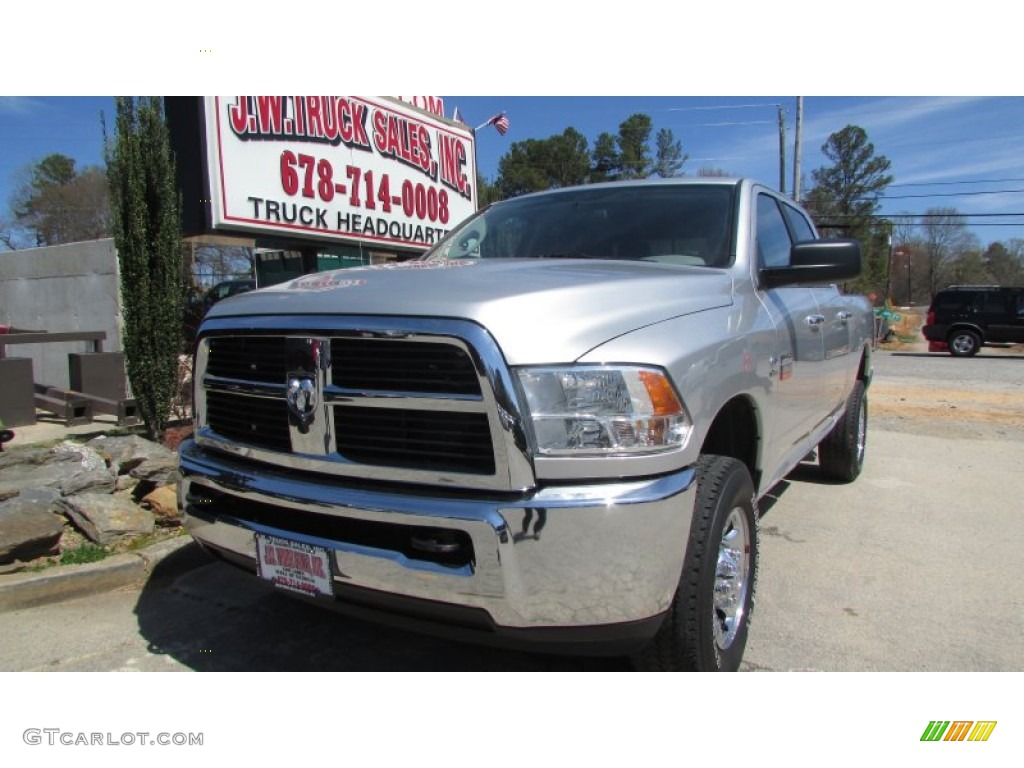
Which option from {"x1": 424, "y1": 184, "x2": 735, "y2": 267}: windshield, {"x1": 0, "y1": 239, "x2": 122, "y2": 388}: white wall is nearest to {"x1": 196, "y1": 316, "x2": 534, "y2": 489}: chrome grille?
{"x1": 424, "y1": 184, "x2": 735, "y2": 267}: windshield

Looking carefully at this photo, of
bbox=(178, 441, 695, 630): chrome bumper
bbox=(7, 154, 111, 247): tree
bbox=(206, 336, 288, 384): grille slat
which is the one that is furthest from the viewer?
bbox=(7, 154, 111, 247): tree

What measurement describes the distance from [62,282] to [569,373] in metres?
10.3

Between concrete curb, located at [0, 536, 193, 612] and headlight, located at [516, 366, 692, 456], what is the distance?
279 cm

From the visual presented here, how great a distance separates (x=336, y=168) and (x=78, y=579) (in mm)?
5676

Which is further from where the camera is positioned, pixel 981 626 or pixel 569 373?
pixel 981 626

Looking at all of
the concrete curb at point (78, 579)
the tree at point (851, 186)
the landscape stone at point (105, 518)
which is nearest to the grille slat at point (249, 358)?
the concrete curb at point (78, 579)

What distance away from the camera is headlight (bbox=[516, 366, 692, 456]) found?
1.96 meters

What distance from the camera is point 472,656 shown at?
9.21ft

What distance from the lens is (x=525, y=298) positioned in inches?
82.0

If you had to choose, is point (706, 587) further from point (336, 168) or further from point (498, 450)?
point (336, 168)

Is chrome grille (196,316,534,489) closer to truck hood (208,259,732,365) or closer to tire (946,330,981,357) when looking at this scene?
truck hood (208,259,732,365)
